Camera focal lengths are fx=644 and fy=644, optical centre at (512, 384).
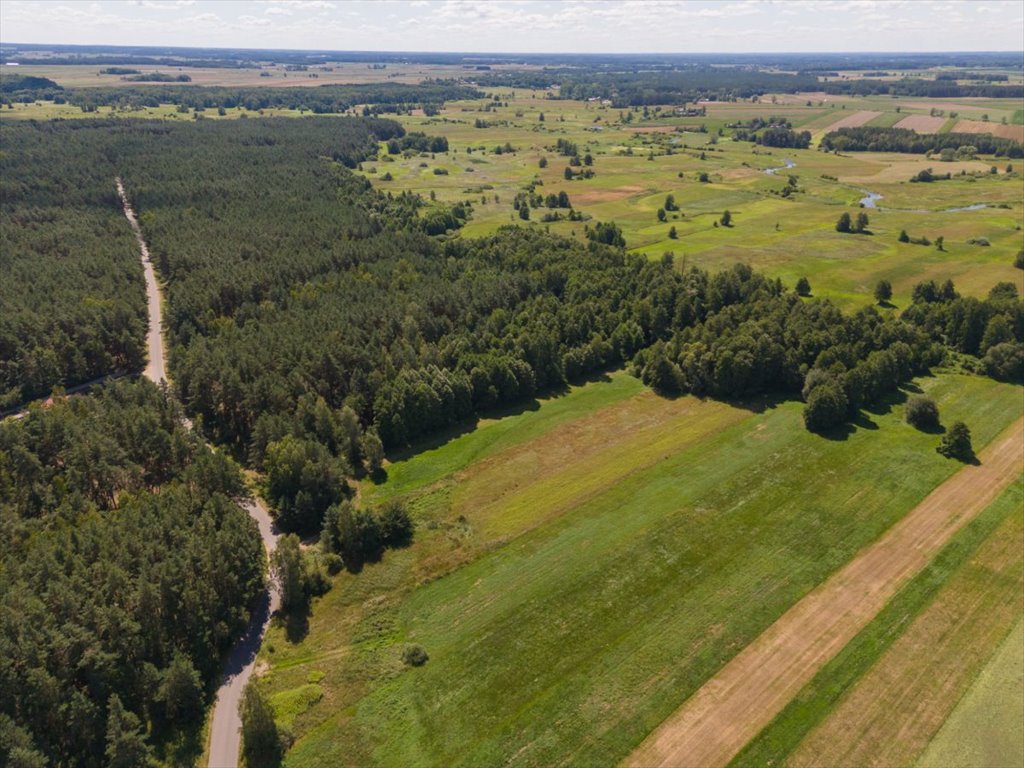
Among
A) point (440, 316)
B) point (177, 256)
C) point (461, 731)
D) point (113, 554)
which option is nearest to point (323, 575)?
point (113, 554)

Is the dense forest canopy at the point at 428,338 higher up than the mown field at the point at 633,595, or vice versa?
the dense forest canopy at the point at 428,338

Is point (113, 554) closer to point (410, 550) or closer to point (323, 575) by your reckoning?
point (323, 575)

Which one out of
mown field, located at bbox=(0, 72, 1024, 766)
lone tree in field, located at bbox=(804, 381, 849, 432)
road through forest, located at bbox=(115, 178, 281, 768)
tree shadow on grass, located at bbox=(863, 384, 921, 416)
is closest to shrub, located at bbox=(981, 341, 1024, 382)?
mown field, located at bbox=(0, 72, 1024, 766)

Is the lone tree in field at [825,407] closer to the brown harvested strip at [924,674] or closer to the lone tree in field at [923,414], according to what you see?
the lone tree in field at [923,414]

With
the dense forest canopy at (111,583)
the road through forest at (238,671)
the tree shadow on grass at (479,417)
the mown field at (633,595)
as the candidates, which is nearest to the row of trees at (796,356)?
the mown field at (633,595)

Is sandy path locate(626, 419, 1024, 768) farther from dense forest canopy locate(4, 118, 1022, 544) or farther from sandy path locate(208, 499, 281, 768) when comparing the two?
sandy path locate(208, 499, 281, 768)

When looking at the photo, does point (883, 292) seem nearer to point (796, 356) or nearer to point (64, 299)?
point (796, 356)

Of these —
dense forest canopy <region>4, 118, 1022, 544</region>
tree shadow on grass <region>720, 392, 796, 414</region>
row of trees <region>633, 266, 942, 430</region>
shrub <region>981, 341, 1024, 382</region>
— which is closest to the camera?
dense forest canopy <region>4, 118, 1022, 544</region>
